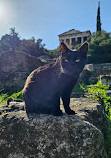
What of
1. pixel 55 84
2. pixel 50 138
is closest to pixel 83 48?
pixel 55 84

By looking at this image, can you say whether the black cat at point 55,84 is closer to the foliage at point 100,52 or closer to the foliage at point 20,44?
the foliage at point 100,52

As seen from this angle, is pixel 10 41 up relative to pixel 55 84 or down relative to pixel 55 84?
up

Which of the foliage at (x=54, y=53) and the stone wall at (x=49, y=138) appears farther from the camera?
the foliage at (x=54, y=53)

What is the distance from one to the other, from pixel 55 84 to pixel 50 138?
781mm

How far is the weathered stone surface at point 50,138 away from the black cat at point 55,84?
25 centimetres

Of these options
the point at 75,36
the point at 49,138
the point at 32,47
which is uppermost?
the point at 75,36

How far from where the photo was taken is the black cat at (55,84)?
7.04 ft

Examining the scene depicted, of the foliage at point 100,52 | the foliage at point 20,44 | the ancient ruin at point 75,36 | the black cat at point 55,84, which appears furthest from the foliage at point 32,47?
the black cat at point 55,84

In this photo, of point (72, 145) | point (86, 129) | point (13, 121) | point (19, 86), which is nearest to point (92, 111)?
point (86, 129)

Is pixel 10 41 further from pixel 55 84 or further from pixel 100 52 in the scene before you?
pixel 55 84

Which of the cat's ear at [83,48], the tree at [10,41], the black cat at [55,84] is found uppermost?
the tree at [10,41]

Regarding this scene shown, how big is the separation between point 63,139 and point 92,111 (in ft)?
3.19

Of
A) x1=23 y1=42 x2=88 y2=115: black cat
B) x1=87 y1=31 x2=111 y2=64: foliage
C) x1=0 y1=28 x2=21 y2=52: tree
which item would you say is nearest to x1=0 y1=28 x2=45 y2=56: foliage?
x1=0 y1=28 x2=21 y2=52: tree

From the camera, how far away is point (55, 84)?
7.16 feet
